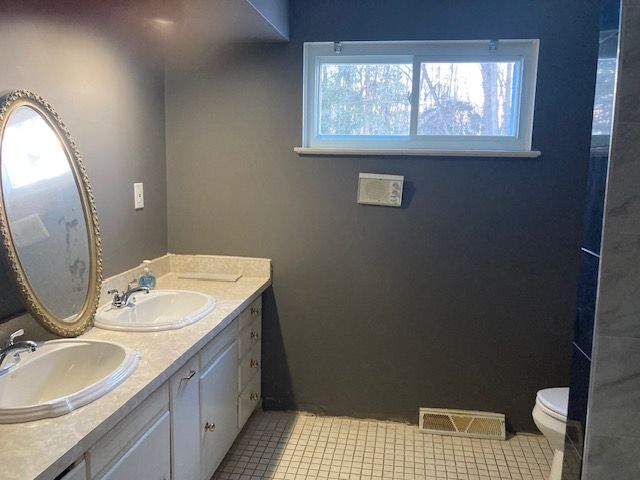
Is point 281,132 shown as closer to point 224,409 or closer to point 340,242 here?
point 340,242

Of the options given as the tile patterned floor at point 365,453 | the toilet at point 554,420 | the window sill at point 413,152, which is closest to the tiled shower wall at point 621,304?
the toilet at point 554,420

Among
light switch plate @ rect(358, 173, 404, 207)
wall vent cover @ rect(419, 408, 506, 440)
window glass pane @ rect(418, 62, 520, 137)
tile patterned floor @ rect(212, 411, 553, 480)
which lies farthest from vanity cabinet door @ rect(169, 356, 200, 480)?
window glass pane @ rect(418, 62, 520, 137)

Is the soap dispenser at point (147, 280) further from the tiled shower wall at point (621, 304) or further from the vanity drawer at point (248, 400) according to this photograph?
the tiled shower wall at point (621, 304)

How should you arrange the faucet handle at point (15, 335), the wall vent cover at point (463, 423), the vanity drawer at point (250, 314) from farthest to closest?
the wall vent cover at point (463, 423)
the vanity drawer at point (250, 314)
the faucet handle at point (15, 335)

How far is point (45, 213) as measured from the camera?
183cm

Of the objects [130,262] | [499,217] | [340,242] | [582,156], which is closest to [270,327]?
[340,242]

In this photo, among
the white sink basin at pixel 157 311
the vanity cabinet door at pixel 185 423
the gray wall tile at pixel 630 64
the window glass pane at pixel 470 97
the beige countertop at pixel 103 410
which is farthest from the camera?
the window glass pane at pixel 470 97

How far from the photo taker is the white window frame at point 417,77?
2654 millimetres

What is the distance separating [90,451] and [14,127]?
1.05 m

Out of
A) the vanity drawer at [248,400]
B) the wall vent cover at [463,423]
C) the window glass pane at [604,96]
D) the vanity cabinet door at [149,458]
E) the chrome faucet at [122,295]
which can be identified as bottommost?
the wall vent cover at [463,423]

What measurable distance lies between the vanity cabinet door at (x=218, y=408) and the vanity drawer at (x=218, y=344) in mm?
24

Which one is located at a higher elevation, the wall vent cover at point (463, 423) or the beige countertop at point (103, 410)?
the beige countertop at point (103, 410)

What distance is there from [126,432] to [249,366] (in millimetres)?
1278

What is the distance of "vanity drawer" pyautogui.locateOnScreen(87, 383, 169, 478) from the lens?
4.43 ft
